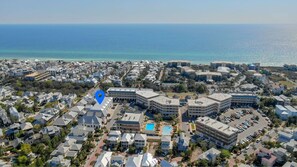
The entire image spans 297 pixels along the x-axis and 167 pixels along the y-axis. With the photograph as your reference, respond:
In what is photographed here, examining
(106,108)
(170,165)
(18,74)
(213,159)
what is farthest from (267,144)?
(18,74)

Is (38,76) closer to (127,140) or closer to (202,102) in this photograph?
(127,140)

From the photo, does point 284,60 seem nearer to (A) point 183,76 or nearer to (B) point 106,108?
(A) point 183,76

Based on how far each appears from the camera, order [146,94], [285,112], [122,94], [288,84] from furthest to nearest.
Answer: [288,84] → [122,94] → [146,94] → [285,112]

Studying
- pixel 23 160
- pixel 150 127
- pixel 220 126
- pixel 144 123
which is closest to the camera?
pixel 23 160

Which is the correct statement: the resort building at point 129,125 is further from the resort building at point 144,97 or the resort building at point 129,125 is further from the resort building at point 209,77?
the resort building at point 209,77

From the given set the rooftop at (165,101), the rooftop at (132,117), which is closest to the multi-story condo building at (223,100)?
the rooftop at (165,101)

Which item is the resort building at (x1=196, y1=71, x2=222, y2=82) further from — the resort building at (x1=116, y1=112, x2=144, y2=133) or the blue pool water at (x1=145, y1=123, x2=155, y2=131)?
the resort building at (x1=116, y1=112, x2=144, y2=133)

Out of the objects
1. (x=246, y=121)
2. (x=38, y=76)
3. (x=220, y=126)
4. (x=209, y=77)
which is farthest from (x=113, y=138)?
(x=209, y=77)
